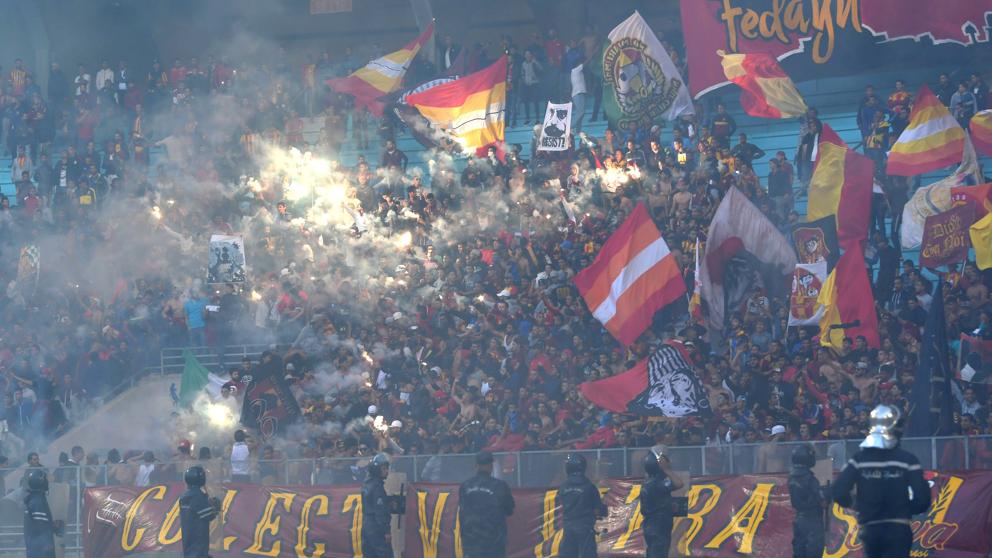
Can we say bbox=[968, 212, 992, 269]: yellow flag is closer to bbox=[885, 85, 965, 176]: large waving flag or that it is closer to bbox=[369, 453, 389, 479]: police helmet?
bbox=[885, 85, 965, 176]: large waving flag

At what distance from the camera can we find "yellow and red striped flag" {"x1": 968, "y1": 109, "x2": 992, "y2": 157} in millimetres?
16672

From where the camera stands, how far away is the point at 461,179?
20.9 m

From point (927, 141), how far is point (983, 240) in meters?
2.23

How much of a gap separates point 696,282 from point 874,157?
350 centimetres

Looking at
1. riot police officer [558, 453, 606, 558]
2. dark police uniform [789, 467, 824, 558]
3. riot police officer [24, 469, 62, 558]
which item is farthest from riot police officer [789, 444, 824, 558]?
riot police officer [24, 469, 62, 558]

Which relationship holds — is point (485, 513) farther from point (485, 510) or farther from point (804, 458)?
point (804, 458)

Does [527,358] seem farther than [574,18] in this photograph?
No

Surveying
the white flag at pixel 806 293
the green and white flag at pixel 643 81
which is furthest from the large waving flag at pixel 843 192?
the green and white flag at pixel 643 81

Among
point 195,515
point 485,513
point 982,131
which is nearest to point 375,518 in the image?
point 485,513

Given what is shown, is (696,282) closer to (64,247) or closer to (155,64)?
(64,247)

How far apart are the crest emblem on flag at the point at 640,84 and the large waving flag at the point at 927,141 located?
152 inches

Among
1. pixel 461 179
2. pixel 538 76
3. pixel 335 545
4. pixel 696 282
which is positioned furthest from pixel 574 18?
pixel 335 545

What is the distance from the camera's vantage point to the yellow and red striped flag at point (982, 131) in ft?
54.7

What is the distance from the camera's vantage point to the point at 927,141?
16812 millimetres
